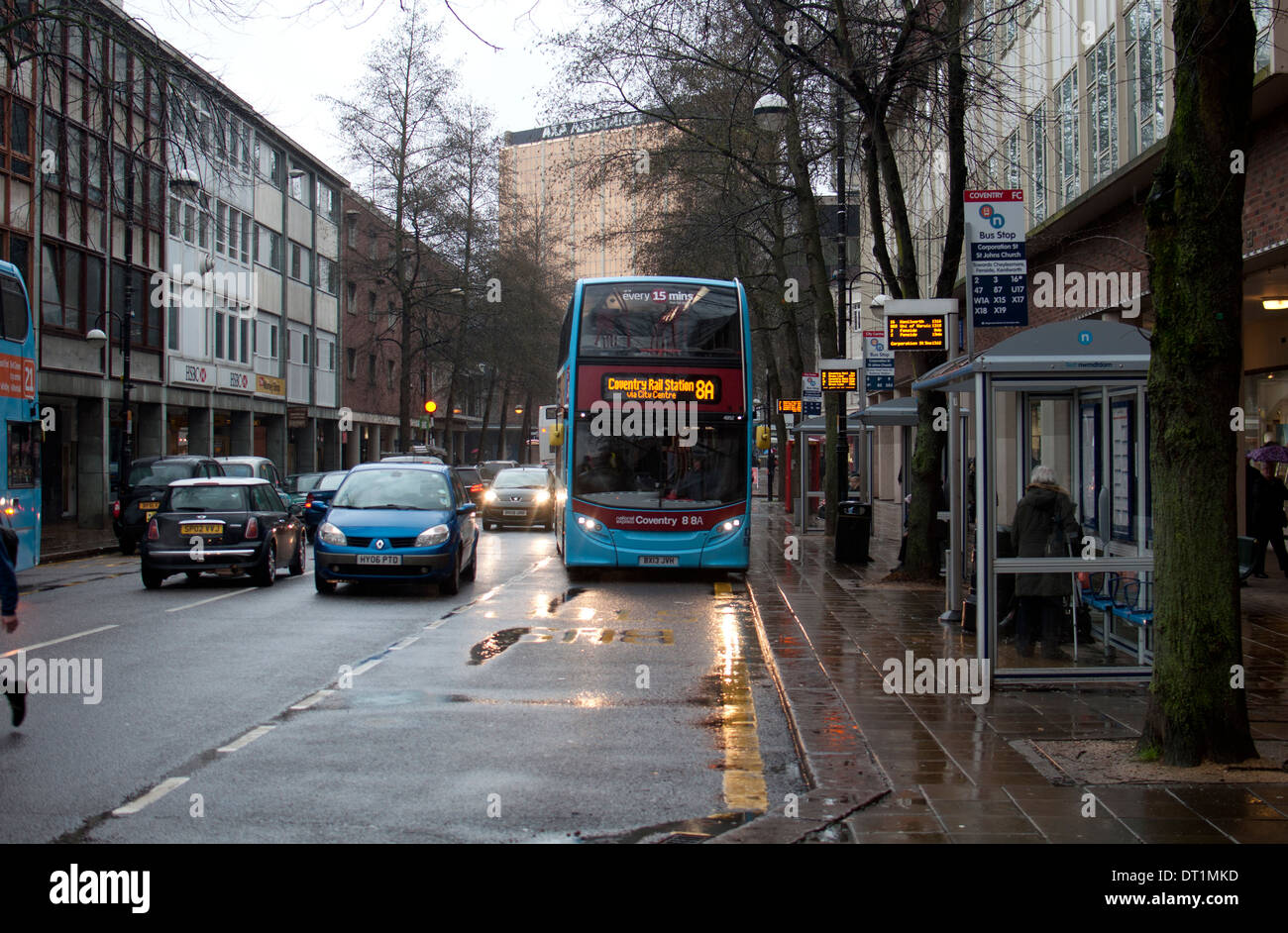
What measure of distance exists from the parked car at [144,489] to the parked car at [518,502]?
381 inches

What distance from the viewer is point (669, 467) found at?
18156 millimetres

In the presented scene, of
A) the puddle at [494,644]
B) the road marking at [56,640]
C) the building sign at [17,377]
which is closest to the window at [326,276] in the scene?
the building sign at [17,377]

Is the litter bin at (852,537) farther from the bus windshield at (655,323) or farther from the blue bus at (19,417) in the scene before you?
the blue bus at (19,417)

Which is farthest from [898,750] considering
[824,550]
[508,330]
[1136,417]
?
[508,330]

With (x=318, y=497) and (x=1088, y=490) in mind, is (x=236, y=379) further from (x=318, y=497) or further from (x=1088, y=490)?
(x=1088, y=490)

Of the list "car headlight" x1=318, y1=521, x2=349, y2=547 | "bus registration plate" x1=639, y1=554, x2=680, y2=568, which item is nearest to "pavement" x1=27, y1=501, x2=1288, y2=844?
"bus registration plate" x1=639, y1=554, x2=680, y2=568

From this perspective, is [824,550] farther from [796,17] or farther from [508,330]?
[508,330]

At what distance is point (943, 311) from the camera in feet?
43.1

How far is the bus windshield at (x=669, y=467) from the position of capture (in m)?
18.2

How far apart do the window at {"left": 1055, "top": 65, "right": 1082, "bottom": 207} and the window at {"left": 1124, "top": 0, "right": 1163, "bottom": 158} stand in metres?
2.81

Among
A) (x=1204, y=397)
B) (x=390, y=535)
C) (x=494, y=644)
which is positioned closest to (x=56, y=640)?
(x=494, y=644)

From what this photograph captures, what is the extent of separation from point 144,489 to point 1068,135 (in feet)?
60.4

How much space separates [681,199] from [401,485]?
1884 centimetres

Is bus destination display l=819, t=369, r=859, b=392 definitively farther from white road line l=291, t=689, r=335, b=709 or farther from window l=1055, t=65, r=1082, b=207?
white road line l=291, t=689, r=335, b=709
